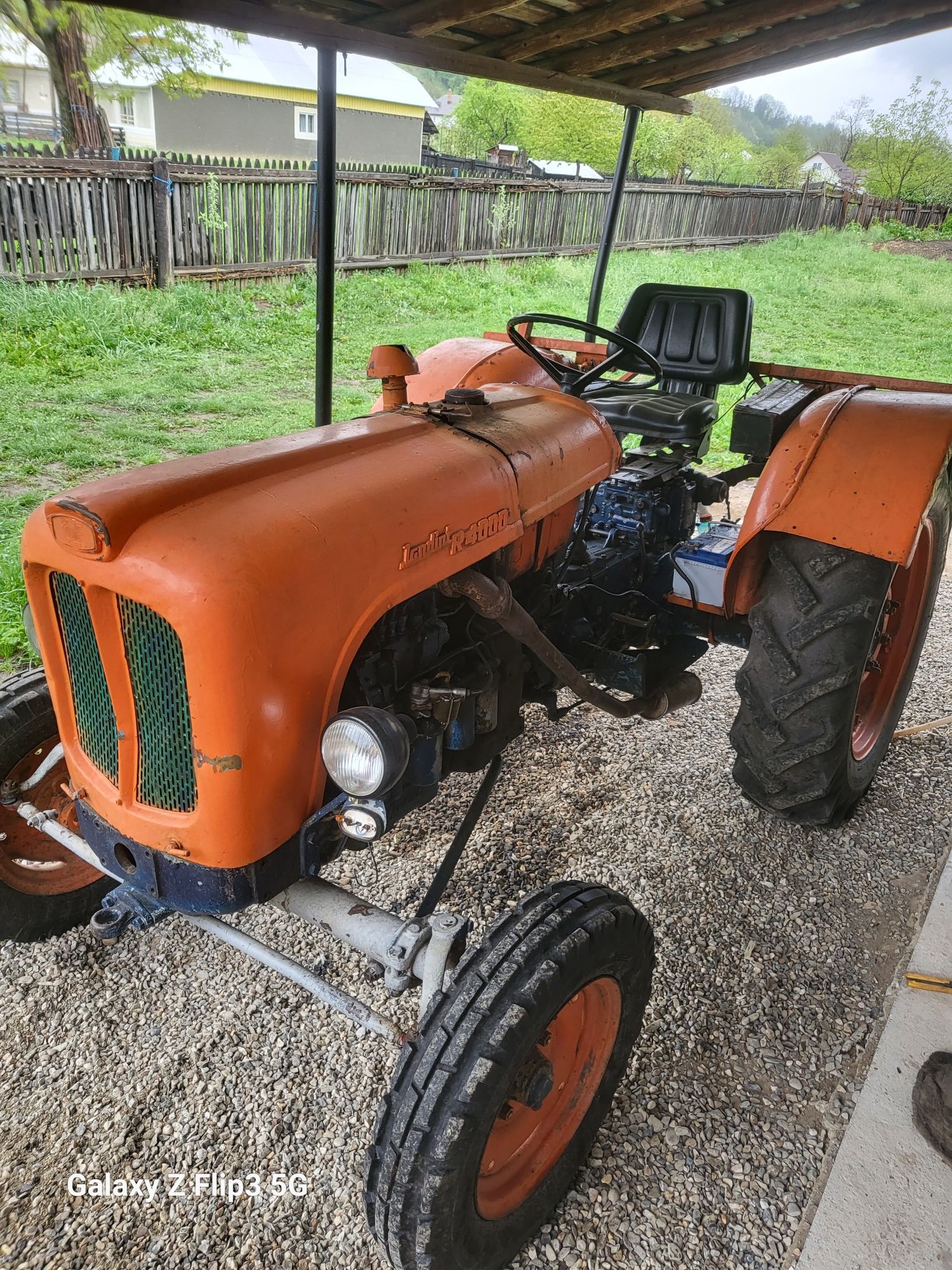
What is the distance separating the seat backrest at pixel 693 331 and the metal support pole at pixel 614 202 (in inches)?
32.2

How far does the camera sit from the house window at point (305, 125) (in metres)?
14.5

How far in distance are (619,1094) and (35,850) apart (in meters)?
1.36

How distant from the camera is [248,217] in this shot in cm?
769

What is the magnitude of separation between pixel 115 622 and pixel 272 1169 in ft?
3.37

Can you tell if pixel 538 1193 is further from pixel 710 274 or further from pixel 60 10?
pixel 710 274

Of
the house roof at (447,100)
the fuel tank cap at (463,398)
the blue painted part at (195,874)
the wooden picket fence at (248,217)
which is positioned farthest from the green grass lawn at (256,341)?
the house roof at (447,100)

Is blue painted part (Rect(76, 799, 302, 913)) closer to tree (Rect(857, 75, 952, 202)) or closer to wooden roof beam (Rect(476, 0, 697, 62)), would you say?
wooden roof beam (Rect(476, 0, 697, 62))

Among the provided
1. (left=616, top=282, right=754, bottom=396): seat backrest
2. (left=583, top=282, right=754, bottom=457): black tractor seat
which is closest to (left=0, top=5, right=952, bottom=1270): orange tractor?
(left=583, top=282, right=754, bottom=457): black tractor seat

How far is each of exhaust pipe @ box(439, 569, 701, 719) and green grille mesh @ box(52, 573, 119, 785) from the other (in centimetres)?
61

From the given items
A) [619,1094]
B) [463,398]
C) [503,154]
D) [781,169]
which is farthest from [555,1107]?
[503,154]

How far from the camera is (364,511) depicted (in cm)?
138

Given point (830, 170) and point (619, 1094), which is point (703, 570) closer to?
point (619, 1094)

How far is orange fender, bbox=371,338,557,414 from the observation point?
2.68m

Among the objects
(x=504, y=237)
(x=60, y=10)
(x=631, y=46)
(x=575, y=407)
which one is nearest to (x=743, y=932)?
(x=575, y=407)
